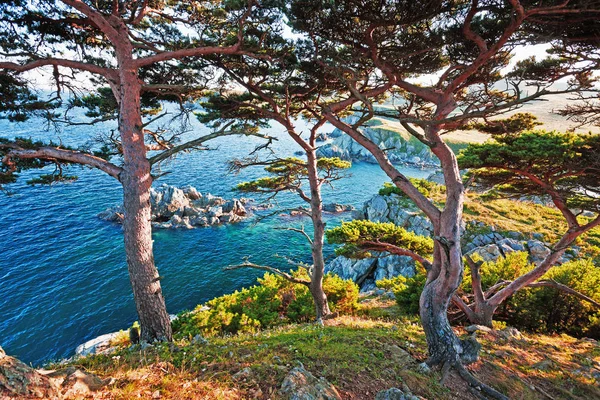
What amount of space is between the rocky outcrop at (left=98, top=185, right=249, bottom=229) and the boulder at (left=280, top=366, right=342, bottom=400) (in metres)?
29.8

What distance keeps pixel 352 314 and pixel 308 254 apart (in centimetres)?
1479

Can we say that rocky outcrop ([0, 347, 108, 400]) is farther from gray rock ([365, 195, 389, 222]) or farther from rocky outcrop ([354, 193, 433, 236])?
gray rock ([365, 195, 389, 222])

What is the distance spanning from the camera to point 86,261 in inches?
945

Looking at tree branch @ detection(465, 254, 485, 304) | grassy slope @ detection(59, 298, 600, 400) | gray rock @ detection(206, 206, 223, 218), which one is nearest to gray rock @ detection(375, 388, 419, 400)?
grassy slope @ detection(59, 298, 600, 400)

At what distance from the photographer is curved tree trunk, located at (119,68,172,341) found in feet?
19.6

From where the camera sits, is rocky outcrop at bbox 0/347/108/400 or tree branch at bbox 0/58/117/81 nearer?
rocky outcrop at bbox 0/347/108/400

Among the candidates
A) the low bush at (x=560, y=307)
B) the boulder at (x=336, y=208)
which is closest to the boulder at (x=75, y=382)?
the low bush at (x=560, y=307)

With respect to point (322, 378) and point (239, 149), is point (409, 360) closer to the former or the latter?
point (322, 378)

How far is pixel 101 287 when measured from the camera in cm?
2145

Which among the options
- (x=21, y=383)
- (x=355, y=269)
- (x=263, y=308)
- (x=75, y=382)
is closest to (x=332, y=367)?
(x=75, y=382)

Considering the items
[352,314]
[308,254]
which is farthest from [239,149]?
[352,314]

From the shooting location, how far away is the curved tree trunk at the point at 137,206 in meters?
5.98

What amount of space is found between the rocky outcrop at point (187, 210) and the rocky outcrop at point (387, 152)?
37176mm

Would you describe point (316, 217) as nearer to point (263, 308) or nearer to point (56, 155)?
point (263, 308)
